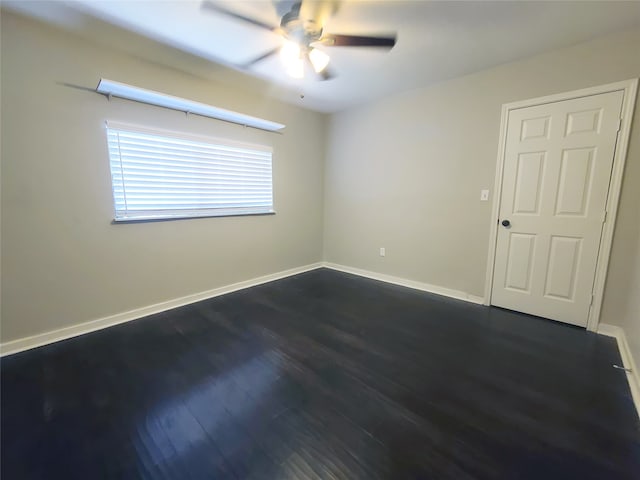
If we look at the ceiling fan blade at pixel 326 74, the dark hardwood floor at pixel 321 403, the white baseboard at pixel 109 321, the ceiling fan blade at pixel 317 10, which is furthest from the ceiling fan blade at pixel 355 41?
the white baseboard at pixel 109 321

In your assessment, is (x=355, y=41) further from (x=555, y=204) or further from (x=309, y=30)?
(x=555, y=204)

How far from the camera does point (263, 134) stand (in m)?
3.69

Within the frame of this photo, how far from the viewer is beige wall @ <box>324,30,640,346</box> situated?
236 centimetres

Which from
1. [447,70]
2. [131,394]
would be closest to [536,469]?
[131,394]

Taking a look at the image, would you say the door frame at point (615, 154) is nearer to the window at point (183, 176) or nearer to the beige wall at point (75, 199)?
the window at point (183, 176)

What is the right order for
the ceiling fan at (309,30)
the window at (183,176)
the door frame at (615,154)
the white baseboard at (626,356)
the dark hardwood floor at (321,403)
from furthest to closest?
the window at (183,176) < the door frame at (615,154) < the ceiling fan at (309,30) < the white baseboard at (626,356) < the dark hardwood floor at (321,403)

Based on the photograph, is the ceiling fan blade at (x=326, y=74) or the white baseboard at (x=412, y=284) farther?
the white baseboard at (x=412, y=284)

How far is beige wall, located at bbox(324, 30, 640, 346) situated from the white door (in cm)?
15

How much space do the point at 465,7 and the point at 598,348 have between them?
9.20 feet

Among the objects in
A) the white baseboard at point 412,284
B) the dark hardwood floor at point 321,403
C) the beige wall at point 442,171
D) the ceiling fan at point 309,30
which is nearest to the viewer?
the dark hardwood floor at point 321,403

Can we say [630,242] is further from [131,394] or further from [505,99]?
[131,394]

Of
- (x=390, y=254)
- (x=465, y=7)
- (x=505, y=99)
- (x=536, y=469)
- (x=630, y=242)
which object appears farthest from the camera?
(x=390, y=254)

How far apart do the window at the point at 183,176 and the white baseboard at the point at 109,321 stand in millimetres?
930

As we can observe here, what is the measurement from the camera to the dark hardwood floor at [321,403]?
1273mm
